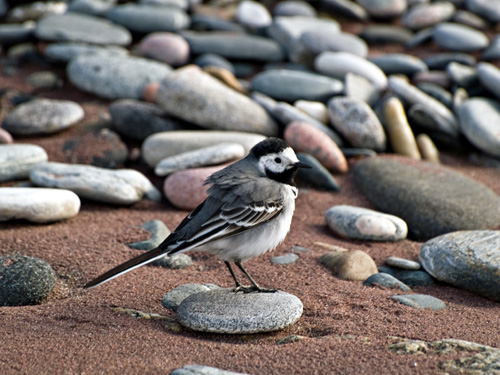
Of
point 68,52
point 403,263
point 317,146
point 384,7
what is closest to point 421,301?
point 403,263

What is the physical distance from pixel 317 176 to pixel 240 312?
3367 mm

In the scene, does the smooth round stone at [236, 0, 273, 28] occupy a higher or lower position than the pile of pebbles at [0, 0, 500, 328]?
higher

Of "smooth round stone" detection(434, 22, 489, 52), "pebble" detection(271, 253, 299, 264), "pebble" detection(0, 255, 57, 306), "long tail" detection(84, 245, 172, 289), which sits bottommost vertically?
"pebble" detection(0, 255, 57, 306)

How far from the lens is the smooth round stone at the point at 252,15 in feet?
37.2

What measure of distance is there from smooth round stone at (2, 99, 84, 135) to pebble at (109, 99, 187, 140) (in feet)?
1.82

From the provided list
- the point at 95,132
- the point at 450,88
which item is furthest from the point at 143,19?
the point at 450,88

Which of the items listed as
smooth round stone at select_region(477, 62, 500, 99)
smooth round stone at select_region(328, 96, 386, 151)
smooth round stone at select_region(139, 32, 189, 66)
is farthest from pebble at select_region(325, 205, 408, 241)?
smooth round stone at select_region(139, 32, 189, 66)

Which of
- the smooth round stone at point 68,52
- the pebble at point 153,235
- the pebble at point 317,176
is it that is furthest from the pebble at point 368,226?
the smooth round stone at point 68,52

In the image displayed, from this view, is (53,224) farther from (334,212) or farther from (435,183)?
(435,183)

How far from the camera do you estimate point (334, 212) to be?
6215 millimetres

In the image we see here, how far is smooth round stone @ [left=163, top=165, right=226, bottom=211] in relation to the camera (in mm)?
6469

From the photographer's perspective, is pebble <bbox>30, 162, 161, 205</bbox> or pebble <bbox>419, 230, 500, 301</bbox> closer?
pebble <bbox>419, 230, 500, 301</bbox>

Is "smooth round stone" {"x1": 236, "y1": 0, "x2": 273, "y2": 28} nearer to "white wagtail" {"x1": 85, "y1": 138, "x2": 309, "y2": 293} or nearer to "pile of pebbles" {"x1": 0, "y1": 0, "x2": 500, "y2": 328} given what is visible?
"pile of pebbles" {"x1": 0, "y1": 0, "x2": 500, "y2": 328}

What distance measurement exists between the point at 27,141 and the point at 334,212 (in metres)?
4.29
